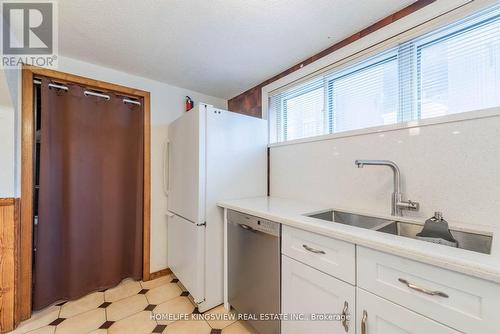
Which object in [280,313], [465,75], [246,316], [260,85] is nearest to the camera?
[465,75]

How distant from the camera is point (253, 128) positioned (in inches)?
82.9

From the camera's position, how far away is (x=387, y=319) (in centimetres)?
81

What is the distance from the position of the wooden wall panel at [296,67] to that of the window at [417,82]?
175 mm

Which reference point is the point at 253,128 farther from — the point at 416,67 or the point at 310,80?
the point at 416,67

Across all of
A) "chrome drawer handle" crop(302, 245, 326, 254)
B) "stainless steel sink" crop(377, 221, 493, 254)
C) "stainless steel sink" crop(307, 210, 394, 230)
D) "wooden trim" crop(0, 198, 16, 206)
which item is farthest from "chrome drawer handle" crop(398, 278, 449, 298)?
"wooden trim" crop(0, 198, 16, 206)

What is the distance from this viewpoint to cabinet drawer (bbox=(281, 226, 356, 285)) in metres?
0.94

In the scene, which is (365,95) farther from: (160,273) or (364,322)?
(160,273)

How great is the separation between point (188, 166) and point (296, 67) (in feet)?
4.56

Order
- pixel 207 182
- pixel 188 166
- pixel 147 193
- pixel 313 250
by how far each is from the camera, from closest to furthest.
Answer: pixel 313 250, pixel 207 182, pixel 188 166, pixel 147 193

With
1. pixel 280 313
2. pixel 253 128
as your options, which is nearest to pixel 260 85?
pixel 253 128

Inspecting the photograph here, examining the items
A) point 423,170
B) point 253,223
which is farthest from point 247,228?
point 423,170

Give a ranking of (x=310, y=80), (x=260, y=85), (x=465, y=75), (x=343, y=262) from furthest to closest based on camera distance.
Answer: (x=260, y=85) < (x=310, y=80) < (x=465, y=75) < (x=343, y=262)

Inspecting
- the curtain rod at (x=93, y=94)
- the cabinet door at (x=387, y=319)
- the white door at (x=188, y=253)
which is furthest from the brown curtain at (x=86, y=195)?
the cabinet door at (x=387, y=319)

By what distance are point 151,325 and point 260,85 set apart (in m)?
2.47
